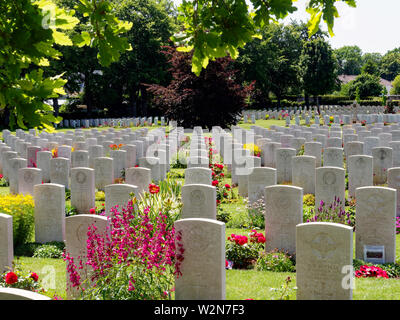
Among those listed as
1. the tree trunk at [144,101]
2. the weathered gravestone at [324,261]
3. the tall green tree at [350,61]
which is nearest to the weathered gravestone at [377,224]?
the weathered gravestone at [324,261]

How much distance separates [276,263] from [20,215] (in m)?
4.93

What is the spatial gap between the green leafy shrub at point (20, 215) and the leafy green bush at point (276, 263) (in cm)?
456

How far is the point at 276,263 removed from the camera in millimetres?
7758

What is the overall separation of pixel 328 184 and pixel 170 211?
348cm

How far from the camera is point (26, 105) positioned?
429cm

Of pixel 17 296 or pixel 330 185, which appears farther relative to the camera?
pixel 330 185

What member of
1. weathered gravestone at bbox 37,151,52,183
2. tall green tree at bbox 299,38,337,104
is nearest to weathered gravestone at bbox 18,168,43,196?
weathered gravestone at bbox 37,151,52,183

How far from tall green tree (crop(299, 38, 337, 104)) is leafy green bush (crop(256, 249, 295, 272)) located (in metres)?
44.8

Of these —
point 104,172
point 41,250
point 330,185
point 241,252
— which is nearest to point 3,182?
point 104,172

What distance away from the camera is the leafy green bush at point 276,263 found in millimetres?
7721

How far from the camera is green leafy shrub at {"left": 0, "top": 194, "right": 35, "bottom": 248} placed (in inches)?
357

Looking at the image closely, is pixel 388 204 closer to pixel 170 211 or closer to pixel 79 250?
pixel 170 211

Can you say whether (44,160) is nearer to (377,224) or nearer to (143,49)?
(377,224)
